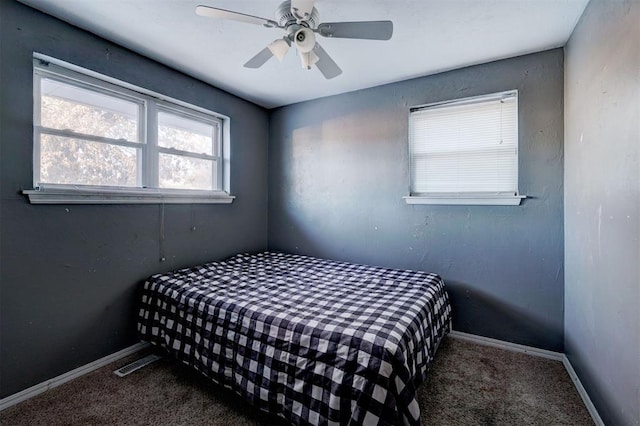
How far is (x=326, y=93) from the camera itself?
3.12 meters

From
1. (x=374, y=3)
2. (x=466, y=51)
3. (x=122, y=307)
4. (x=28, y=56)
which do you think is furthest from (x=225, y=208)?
(x=466, y=51)

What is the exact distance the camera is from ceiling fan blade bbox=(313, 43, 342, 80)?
1774 mm

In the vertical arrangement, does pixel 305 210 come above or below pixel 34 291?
above

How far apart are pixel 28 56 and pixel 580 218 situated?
3600 millimetres

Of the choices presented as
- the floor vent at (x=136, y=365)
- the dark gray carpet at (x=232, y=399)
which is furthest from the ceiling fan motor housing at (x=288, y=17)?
the floor vent at (x=136, y=365)

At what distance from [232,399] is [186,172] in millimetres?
2023

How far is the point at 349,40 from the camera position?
2057mm

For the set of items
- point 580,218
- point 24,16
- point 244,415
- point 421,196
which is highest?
point 24,16

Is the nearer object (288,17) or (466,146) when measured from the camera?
(288,17)

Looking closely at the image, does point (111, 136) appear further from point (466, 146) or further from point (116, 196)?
point (466, 146)

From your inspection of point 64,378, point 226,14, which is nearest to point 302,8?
point 226,14

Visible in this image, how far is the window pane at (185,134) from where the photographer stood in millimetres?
Answer: 2600

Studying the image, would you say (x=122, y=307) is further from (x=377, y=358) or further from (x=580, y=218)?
(x=580, y=218)

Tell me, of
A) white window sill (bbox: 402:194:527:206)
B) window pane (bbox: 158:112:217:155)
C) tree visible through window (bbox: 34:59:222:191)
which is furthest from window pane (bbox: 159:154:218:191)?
white window sill (bbox: 402:194:527:206)
